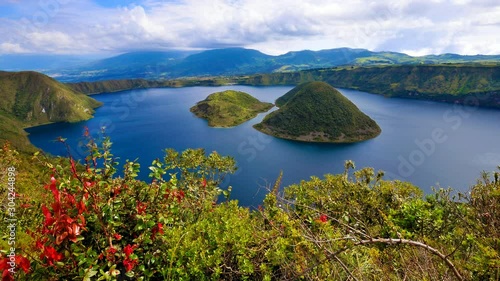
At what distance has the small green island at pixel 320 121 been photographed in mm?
153125

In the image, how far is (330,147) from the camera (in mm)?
139750

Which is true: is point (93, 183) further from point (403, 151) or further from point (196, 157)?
point (403, 151)

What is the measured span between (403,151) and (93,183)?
458 feet

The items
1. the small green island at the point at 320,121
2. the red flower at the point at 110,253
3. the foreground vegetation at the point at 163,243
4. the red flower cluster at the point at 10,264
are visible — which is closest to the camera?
the red flower cluster at the point at 10,264

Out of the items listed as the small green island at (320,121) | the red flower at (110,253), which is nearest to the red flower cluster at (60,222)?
the red flower at (110,253)

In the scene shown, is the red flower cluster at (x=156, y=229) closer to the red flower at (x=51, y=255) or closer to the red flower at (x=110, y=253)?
the red flower at (x=110, y=253)

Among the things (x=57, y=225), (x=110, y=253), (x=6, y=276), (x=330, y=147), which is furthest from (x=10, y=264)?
(x=330, y=147)

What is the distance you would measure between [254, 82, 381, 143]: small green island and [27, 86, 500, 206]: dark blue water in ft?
28.4

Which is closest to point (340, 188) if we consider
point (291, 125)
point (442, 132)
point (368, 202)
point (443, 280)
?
point (368, 202)

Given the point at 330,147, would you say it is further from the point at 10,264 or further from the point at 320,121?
the point at 10,264

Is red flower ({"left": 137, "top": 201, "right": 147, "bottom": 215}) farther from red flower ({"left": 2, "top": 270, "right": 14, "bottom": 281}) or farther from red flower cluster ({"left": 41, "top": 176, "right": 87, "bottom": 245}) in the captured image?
red flower ({"left": 2, "top": 270, "right": 14, "bottom": 281})

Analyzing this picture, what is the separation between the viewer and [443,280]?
593 cm

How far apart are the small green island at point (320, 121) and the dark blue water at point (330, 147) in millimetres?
8643

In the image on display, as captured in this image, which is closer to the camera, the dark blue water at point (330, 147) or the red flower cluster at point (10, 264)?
the red flower cluster at point (10, 264)
